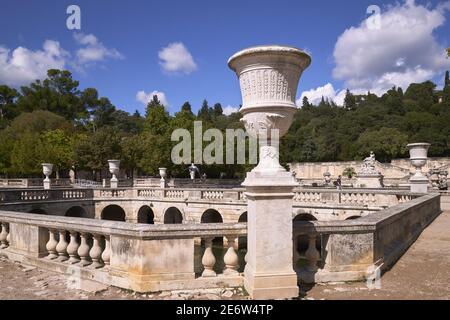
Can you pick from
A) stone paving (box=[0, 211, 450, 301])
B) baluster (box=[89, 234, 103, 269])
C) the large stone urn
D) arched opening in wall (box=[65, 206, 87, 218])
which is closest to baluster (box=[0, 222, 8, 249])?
stone paving (box=[0, 211, 450, 301])

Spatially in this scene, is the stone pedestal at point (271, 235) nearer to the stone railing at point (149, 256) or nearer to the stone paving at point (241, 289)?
the stone paving at point (241, 289)

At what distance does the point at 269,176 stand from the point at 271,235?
0.76 meters

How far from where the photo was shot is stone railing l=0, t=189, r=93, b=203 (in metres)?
19.1

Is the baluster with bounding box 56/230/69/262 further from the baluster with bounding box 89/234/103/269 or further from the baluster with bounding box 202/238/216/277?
the baluster with bounding box 202/238/216/277

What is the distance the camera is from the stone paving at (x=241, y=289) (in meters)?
5.01

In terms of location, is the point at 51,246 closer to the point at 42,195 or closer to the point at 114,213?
the point at 42,195

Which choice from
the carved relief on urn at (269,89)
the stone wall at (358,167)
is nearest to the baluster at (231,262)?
the carved relief on urn at (269,89)

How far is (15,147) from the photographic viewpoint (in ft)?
140

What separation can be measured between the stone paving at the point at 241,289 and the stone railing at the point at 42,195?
13804mm

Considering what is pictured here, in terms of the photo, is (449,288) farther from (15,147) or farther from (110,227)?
(15,147)

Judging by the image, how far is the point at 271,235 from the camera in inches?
191
